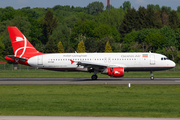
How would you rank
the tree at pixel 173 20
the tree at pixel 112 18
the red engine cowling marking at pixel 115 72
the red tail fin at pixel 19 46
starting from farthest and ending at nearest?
the tree at pixel 112 18
the tree at pixel 173 20
the red tail fin at pixel 19 46
the red engine cowling marking at pixel 115 72

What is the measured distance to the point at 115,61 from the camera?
41781 mm

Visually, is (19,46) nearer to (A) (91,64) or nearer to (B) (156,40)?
(A) (91,64)

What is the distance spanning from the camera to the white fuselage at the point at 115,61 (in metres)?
41.7

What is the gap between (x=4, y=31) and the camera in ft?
441

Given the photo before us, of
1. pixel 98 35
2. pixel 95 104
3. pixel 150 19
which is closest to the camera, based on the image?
pixel 95 104

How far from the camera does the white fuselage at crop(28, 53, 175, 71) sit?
4169 centimetres

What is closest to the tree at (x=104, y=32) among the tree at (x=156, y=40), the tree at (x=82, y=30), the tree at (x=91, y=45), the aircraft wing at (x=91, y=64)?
the tree at (x=82, y=30)

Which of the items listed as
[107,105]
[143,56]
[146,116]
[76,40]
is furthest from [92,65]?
[76,40]

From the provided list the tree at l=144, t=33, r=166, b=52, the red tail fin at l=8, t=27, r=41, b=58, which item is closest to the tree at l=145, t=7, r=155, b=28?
the tree at l=144, t=33, r=166, b=52

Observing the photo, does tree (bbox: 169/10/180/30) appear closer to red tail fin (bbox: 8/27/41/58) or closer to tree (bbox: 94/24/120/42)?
tree (bbox: 94/24/120/42)

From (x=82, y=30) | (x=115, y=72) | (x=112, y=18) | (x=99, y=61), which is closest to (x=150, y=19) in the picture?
(x=82, y=30)

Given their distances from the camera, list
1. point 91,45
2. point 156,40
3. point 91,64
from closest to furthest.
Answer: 1. point 91,64
2. point 156,40
3. point 91,45

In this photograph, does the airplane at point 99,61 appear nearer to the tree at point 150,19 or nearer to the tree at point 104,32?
the tree at point 104,32

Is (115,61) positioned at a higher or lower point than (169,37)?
lower
